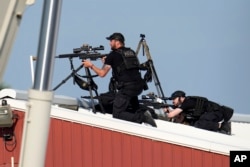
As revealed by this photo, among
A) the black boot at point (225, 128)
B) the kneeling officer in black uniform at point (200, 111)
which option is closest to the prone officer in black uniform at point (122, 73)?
the kneeling officer in black uniform at point (200, 111)

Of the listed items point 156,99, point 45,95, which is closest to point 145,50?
point 156,99

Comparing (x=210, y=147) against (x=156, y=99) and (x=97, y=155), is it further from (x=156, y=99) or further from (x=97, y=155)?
(x=156, y=99)

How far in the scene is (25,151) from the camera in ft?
14.1

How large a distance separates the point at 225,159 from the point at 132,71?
1978 mm

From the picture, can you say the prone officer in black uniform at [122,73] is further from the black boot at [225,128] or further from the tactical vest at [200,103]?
the black boot at [225,128]

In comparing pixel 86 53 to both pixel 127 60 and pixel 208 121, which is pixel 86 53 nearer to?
pixel 127 60

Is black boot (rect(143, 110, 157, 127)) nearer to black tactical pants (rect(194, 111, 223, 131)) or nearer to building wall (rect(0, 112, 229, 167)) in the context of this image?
black tactical pants (rect(194, 111, 223, 131))

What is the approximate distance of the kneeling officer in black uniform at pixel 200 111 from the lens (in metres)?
12.8

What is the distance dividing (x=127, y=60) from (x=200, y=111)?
192 cm

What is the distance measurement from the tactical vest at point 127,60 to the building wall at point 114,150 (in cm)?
112

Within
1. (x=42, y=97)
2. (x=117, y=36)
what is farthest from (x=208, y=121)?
(x=42, y=97)

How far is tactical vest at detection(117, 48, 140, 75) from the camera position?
38.2 ft

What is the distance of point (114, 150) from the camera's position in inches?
438

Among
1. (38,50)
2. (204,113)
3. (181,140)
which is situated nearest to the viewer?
(38,50)
